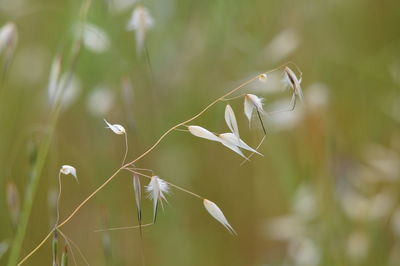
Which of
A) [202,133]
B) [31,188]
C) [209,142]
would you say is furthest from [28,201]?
[209,142]

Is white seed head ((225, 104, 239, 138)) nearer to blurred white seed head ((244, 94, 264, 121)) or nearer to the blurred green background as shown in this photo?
blurred white seed head ((244, 94, 264, 121))

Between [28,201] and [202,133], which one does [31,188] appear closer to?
[28,201]

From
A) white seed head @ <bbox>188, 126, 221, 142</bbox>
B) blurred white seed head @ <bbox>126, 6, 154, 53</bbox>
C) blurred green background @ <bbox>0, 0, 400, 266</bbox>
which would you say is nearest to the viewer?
white seed head @ <bbox>188, 126, 221, 142</bbox>

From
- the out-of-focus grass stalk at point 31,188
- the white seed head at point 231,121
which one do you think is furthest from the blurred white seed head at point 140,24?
the white seed head at point 231,121

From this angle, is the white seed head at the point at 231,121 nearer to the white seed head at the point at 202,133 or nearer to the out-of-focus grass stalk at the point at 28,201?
the white seed head at the point at 202,133

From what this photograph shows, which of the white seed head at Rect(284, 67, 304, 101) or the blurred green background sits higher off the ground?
the white seed head at Rect(284, 67, 304, 101)

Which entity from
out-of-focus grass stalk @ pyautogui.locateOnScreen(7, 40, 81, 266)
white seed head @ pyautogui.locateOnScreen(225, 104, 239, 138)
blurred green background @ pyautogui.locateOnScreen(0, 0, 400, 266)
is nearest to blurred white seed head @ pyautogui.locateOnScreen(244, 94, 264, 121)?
white seed head @ pyautogui.locateOnScreen(225, 104, 239, 138)

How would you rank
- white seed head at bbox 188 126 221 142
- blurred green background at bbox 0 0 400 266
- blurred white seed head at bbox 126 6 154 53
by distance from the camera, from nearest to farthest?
white seed head at bbox 188 126 221 142, blurred white seed head at bbox 126 6 154 53, blurred green background at bbox 0 0 400 266

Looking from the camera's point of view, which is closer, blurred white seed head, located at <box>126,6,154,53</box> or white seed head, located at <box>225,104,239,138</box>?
white seed head, located at <box>225,104,239,138</box>

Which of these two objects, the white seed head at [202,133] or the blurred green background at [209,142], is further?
the blurred green background at [209,142]

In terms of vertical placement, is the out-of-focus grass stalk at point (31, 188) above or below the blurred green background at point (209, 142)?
above
